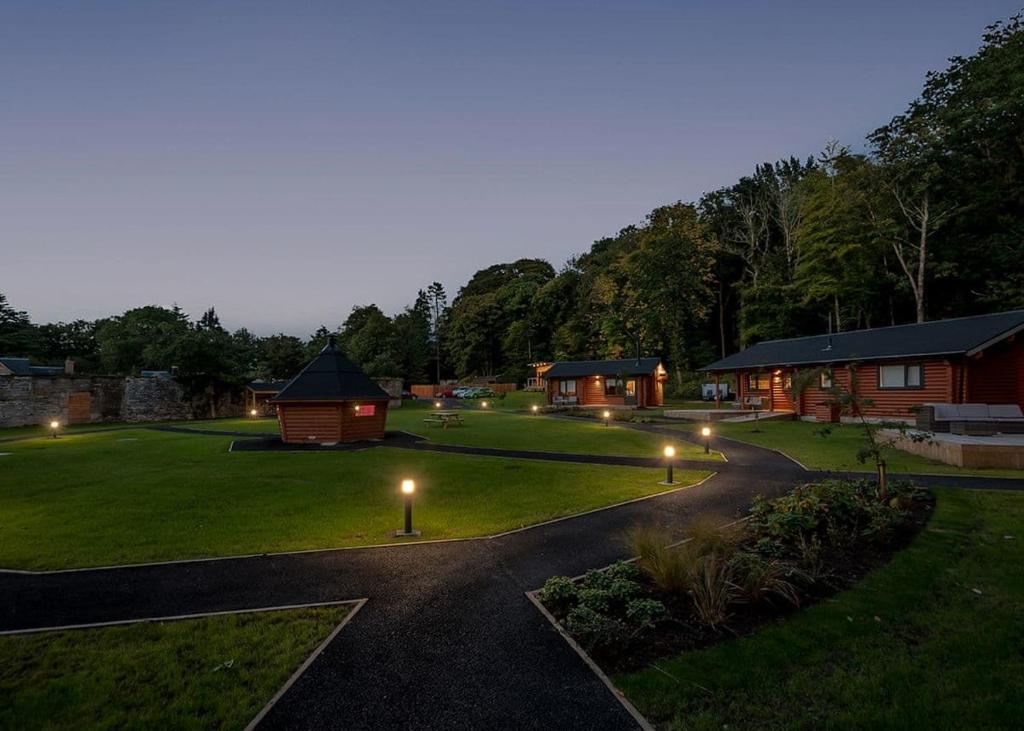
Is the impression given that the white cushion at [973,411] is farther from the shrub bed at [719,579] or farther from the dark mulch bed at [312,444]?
the dark mulch bed at [312,444]

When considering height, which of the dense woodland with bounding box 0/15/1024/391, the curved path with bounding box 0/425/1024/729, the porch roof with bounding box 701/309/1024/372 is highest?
the dense woodland with bounding box 0/15/1024/391

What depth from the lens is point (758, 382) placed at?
35.6m

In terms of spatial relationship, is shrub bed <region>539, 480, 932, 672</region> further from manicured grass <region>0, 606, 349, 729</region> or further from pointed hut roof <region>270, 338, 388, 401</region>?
pointed hut roof <region>270, 338, 388, 401</region>

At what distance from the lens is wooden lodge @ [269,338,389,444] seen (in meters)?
22.4

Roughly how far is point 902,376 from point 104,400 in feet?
185

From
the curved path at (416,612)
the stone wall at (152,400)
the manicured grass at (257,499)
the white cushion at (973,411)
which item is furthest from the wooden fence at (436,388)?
the curved path at (416,612)

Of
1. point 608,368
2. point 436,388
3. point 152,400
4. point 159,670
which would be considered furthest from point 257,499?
point 436,388

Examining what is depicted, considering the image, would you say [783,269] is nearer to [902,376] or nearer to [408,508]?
[902,376]

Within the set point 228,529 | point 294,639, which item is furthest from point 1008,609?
point 228,529

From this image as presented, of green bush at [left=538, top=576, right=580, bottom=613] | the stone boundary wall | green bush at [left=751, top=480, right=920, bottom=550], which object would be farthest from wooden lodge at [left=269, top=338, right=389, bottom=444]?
the stone boundary wall

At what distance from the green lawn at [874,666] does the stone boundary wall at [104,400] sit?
46.8m

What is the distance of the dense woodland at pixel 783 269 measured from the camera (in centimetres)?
3488

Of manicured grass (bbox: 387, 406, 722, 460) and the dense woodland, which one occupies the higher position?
the dense woodland

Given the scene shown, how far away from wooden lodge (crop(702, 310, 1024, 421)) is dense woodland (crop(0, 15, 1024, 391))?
1149 centimetres
